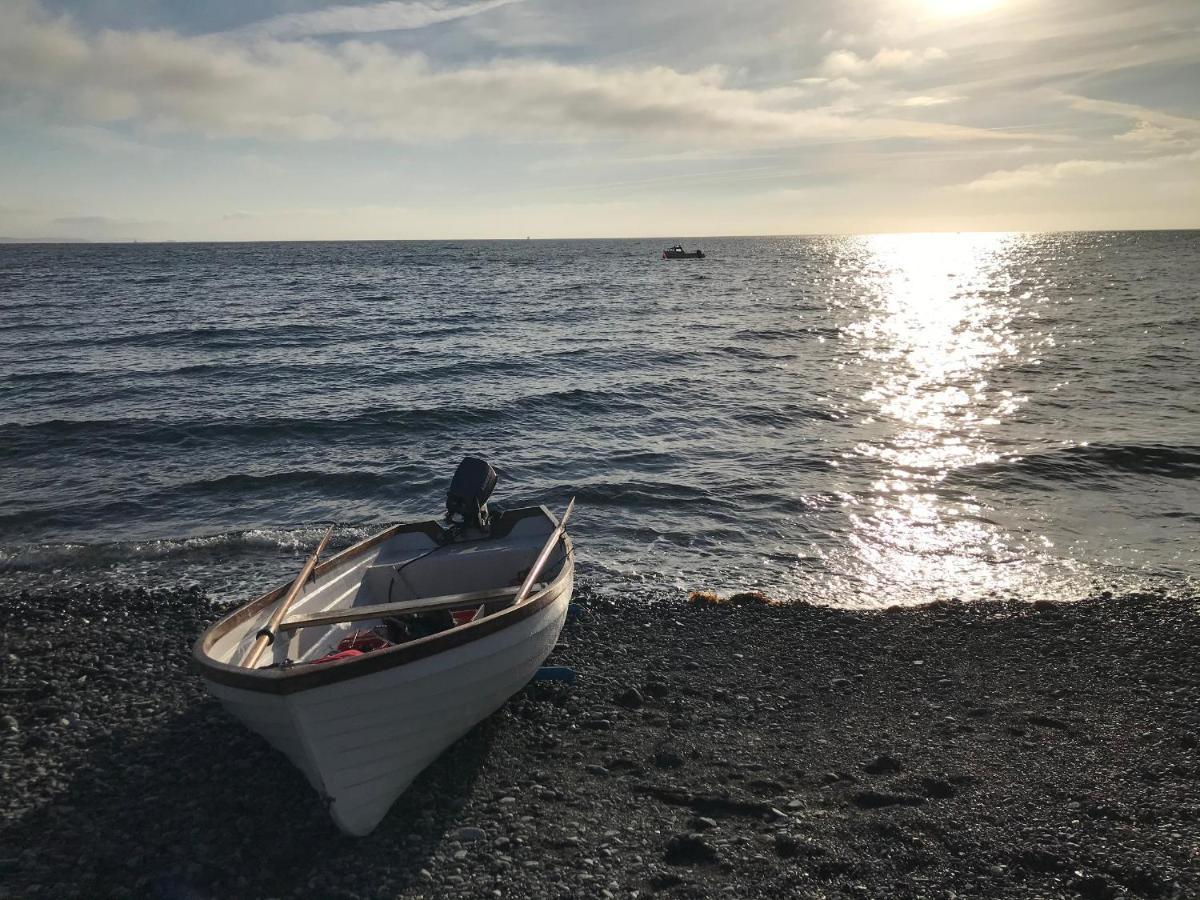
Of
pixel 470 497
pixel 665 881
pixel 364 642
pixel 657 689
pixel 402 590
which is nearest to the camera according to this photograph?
pixel 665 881

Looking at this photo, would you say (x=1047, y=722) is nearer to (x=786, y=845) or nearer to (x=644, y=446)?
(x=786, y=845)

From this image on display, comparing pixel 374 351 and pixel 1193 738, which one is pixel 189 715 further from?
pixel 374 351

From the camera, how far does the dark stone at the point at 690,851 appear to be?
5.79 meters

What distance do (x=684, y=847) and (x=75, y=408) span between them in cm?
2420

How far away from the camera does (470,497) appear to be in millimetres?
10617

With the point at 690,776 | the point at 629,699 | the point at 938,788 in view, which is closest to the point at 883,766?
the point at 938,788

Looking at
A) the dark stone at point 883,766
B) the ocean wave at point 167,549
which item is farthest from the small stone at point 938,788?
the ocean wave at point 167,549

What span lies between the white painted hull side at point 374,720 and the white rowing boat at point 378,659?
11mm

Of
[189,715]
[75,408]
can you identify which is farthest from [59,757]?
[75,408]

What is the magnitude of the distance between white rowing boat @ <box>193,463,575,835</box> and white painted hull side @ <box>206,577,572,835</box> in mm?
11

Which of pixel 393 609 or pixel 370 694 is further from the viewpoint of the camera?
pixel 393 609

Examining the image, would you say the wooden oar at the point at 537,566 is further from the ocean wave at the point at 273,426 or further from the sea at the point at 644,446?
the ocean wave at the point at 273,426

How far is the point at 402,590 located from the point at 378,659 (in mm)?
3735

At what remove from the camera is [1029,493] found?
635 inches
